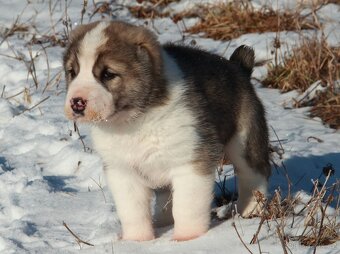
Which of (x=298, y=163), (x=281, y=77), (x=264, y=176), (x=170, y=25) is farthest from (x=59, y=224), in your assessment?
(x=170, y=25)

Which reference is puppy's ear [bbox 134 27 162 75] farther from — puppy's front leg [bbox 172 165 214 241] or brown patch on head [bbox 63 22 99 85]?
puppy's front leg [bbox 172 165 214 241]

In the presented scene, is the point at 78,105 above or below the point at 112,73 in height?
below

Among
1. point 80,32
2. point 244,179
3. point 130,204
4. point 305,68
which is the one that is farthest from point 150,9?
point 130,204

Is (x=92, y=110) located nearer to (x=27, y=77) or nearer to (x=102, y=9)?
(x=27, y=77)

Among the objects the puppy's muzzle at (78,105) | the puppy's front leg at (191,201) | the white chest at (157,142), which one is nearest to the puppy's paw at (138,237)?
the puppy's front leg at (191,201)

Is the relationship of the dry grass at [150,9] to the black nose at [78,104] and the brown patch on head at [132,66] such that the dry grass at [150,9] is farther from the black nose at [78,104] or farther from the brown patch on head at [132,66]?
the black nose at [78,104]

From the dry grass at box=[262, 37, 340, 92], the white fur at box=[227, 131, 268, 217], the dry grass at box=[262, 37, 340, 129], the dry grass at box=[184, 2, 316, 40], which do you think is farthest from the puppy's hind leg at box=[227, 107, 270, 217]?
the dry grass at box=[184, 2, 316, 40]

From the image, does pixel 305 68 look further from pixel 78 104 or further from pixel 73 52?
pixel 78 104
